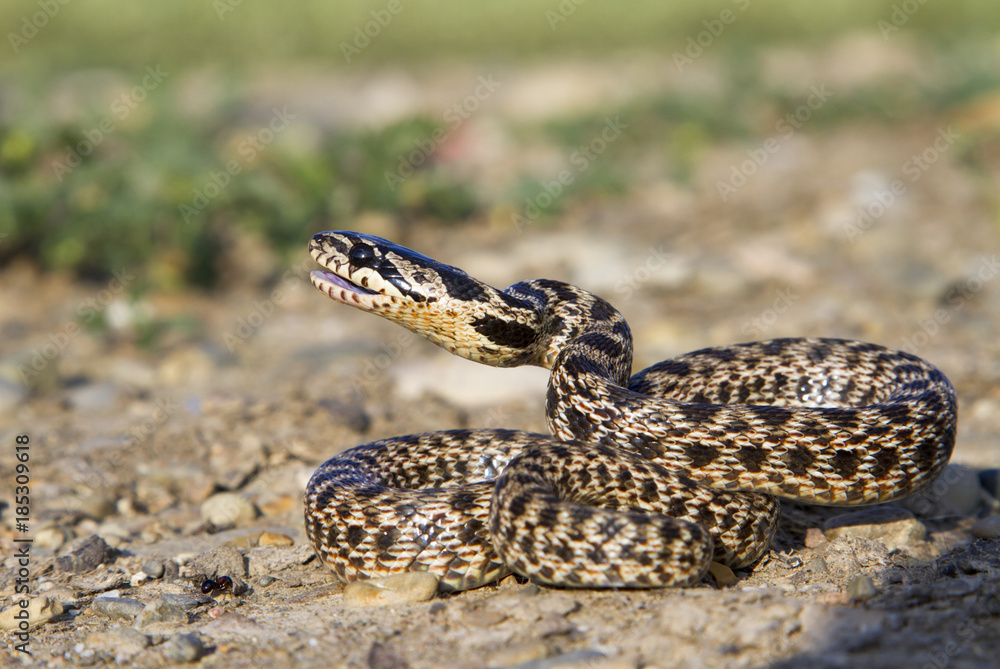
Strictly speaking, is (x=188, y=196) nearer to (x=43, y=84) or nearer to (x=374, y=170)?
(x=374, y=170)

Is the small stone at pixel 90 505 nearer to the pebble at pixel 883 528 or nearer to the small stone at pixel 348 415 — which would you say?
the small stone at pixel 348 415

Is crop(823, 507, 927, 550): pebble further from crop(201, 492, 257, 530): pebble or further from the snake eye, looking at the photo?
crop(201, 492, 257, 530): pebble

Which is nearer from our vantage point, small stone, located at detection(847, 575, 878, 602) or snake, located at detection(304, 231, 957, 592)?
small stone, located at detection(847, 575, 878, 602)

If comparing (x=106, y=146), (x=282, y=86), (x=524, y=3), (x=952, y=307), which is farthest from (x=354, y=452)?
(x=524, y=3)

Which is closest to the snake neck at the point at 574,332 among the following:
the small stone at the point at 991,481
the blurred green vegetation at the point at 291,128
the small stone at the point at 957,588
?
the small stone at the point at 957,588

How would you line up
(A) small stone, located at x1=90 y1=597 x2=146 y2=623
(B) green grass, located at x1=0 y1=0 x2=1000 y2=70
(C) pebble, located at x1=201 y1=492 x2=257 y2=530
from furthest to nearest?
(B) green grass, located at x1=0 y1=0 x2=1000 y2=70, (C) pebble, located at x1=201 y1=492 x2=257 y2=530, (A) small stone, located at x1=90 y1=597 x2=146 y2=623

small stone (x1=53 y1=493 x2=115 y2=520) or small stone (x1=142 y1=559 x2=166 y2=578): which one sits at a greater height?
small stone (x1=53 y1=493 x2=115 y2=520)

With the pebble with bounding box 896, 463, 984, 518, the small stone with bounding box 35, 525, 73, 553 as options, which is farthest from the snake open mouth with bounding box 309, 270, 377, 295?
the pebble with bounding box 896, 463, 984, 518
